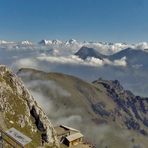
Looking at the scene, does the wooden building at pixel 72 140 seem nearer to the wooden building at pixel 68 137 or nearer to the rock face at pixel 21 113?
the wooden building at pixel 68 137

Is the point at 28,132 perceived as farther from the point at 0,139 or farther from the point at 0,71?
the point at 0,139

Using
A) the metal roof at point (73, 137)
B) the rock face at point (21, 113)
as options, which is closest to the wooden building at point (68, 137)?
the metal roof at point (73, 137)

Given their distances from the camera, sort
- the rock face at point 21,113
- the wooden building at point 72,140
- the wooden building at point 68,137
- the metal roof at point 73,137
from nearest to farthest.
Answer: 1. the rock face at point 21,113
2. the wooden building at point 72,140
3. the metal roof at point 73,137
4. the wooden building at point 68,137

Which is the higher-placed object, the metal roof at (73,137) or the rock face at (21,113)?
the rock face at (21,113)

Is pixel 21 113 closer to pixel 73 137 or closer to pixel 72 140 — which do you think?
pixel 72 140

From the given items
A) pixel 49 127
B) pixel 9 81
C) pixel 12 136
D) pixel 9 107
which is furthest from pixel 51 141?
pixel 12 136

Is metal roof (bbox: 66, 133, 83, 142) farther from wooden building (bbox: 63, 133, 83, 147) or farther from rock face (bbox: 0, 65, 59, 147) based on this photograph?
rock face (bbox: 0, 65, 59, 147)

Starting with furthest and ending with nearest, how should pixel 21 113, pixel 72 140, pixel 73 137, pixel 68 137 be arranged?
pixel 73 137
pixel 68 137
pixel 72 140
pixel 21 113

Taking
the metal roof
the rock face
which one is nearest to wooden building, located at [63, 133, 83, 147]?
the metal roof

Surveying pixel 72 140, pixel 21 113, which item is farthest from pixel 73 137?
pixel 21 113
